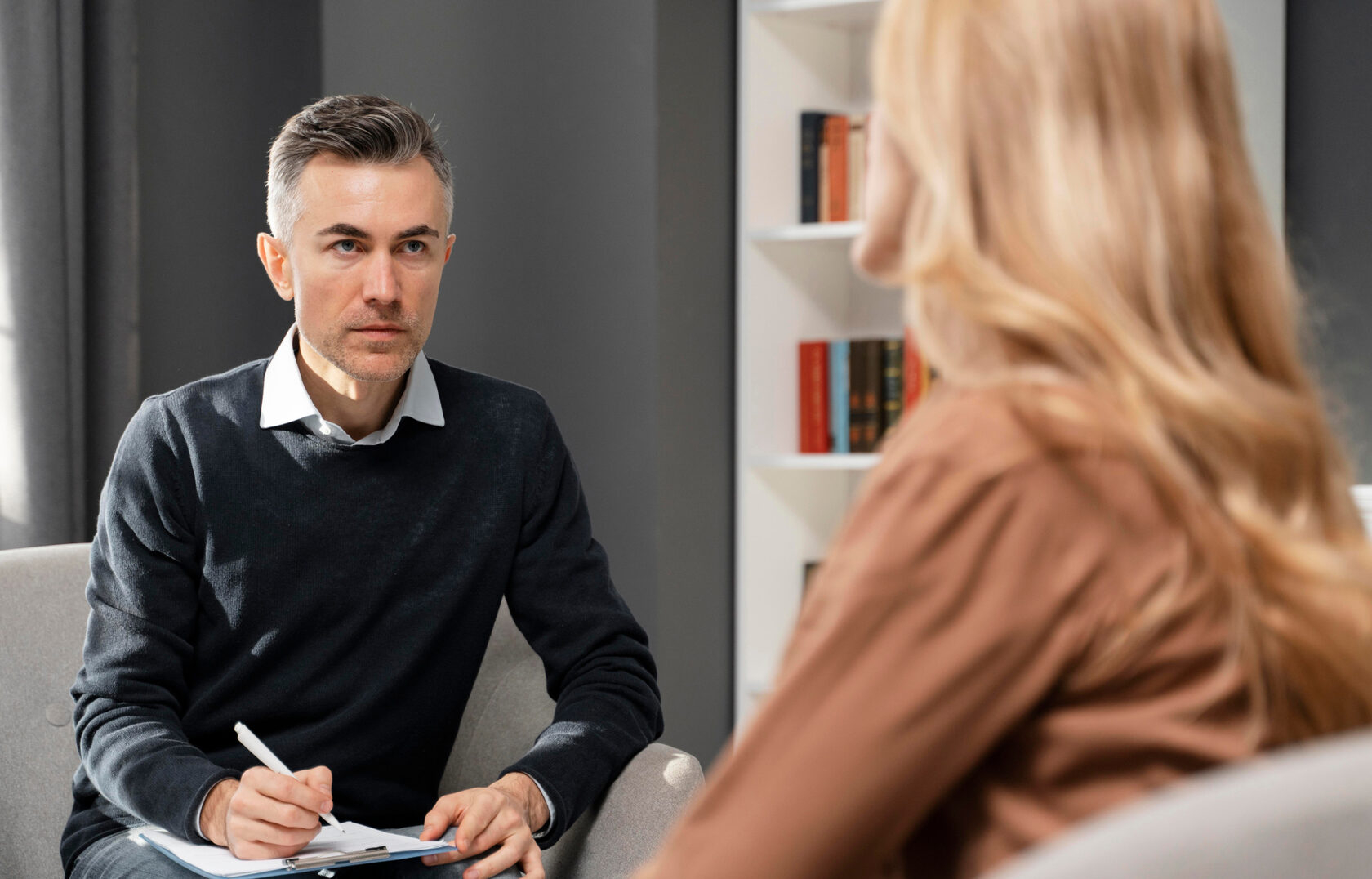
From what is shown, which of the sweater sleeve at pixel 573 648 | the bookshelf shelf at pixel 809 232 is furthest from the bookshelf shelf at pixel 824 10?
the sweater sleeve at pixel 573 648

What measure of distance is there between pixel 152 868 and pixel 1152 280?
3.89 feet

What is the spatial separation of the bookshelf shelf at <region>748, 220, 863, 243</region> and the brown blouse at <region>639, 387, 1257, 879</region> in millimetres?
2051

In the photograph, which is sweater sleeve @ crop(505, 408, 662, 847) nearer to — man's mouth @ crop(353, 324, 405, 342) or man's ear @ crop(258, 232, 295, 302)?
man's mouth @ crop(353, 324, 405, 342)

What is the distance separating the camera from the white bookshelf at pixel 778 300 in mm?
2678

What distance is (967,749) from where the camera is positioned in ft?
1.94

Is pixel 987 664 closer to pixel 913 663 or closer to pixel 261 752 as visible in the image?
pixel 913 663

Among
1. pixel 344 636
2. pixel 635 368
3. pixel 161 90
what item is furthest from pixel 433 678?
pixel 161 90

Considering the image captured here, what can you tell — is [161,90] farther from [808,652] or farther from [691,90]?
[808,652]

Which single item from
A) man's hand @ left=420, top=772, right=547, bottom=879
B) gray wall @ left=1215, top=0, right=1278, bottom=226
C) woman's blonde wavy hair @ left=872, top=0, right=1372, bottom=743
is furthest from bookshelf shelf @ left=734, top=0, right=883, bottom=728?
woman's blonde wavy hair @ left=872, top=0, right=1372, bottom=743

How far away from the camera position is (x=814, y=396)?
275cm

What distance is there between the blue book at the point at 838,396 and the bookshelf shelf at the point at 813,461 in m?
0.05

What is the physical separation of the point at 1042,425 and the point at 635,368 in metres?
2.01

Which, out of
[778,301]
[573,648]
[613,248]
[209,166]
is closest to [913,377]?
[778,301]

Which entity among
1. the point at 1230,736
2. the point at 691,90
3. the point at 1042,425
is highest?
the point at 691,90
